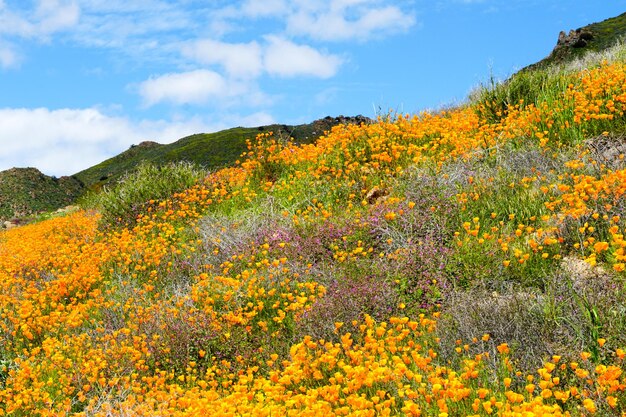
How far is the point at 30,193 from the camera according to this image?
29562 mm

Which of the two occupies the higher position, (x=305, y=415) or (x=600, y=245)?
(x=600, y=245)

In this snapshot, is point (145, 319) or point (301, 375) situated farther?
point (145, 319)

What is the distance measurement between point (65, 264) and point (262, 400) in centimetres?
721

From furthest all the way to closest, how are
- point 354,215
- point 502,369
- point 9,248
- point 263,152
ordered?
point 9,248
point 263,152
point 354,215
point 502,369

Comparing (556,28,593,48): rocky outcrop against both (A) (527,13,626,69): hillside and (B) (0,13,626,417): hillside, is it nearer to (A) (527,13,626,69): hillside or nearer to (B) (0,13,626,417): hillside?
(A) (527,13,626,69): hillside

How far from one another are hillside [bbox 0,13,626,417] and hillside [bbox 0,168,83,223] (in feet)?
57.1

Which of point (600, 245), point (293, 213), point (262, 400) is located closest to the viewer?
point (262, 400)

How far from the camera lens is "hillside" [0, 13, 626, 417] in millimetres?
4883

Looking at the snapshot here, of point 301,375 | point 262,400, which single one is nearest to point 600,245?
point 301,375

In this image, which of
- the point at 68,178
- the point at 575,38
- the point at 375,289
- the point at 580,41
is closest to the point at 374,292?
the point at 375,289

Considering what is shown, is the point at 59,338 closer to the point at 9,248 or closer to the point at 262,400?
the point at 262,400

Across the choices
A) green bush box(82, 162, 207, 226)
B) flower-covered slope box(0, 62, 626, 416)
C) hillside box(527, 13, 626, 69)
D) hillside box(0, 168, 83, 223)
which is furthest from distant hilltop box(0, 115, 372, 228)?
flower-covered slope box(0, 62, 626, 416)

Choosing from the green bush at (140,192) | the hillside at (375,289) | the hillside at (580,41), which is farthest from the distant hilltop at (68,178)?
the hillside at (375,289)

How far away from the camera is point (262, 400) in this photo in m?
5.15
